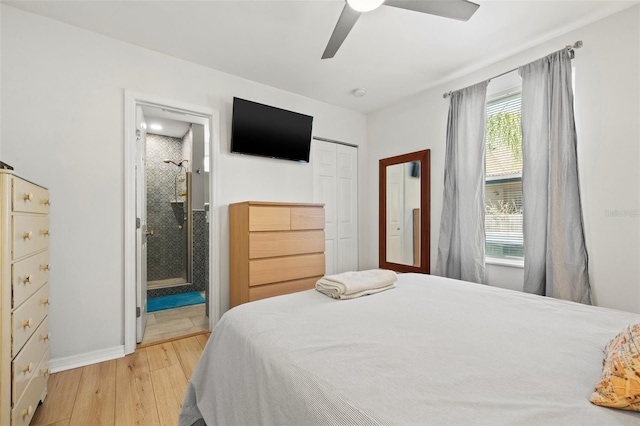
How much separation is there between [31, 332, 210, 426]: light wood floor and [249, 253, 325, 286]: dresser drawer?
30.7 inches

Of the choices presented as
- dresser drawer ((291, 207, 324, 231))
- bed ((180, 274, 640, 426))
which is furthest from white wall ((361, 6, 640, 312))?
dresser drawer ((291, 207, 324, 231))

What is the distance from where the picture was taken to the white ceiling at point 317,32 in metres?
1.98

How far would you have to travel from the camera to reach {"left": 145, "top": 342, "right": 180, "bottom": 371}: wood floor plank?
2.16 meters

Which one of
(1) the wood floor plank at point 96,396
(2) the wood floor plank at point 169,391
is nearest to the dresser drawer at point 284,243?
(2) the wood floor plank at point 169,391

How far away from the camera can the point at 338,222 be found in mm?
3801

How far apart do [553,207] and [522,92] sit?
0.98 meters

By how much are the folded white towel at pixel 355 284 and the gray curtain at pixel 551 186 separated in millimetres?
1291

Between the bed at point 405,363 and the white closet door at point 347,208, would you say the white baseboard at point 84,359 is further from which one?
the white closet door at point 347,208

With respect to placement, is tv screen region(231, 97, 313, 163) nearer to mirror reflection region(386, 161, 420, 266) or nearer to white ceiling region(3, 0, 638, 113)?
white ceiling region(3, 0, 638, 113)

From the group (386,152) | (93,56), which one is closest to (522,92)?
(386,152)

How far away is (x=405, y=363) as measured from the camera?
34.2 inches

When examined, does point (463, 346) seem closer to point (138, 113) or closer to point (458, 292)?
point (458, 292)

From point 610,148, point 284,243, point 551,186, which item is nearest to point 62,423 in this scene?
point 284,243

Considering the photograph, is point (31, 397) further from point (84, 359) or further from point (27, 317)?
point (84, 359)
